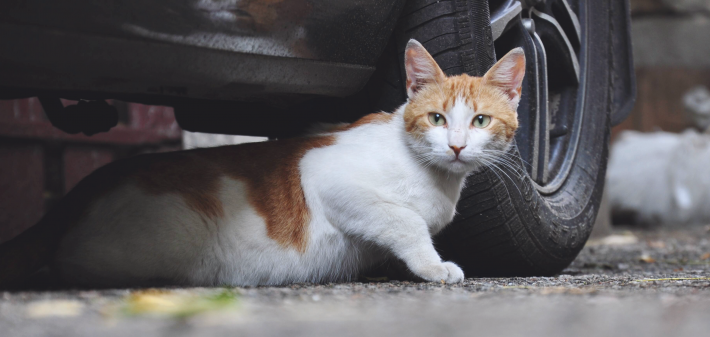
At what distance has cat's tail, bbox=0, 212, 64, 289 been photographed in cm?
151

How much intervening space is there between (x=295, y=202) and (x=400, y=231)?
299 millimetres

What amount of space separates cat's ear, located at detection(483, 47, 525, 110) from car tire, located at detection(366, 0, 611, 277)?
0.27 ft

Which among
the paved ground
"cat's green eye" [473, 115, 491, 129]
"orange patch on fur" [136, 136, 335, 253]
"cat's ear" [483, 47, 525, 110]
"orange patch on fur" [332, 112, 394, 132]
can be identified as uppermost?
"cat's ear" [483, 47, 525, 110]

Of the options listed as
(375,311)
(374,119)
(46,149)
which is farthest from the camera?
(46,149)

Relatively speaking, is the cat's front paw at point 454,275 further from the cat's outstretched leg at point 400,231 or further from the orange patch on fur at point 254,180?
the orange patch on fur at point 254,180

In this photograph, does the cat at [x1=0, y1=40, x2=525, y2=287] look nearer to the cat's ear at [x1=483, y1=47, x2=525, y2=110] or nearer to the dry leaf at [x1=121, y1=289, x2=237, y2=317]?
the cat's ear at [x1=483, y1=47, x2=525, y2=110]

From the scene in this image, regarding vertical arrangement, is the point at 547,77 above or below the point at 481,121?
above

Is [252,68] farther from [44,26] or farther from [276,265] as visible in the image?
[276,265]

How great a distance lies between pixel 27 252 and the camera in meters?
1.56

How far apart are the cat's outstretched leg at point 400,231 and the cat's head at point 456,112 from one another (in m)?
0.17

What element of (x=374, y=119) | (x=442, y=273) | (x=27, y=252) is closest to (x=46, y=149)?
(x=27, y=252)

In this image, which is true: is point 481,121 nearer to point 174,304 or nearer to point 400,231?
point 400,231

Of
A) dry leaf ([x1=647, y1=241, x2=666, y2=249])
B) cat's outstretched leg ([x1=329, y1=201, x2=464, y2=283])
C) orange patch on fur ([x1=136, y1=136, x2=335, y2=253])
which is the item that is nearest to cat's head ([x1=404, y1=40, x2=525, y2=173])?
cat's outstretched leg ([x1=329, y1=201, x2=464, y2=283])

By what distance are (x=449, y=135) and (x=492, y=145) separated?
0.15 m
